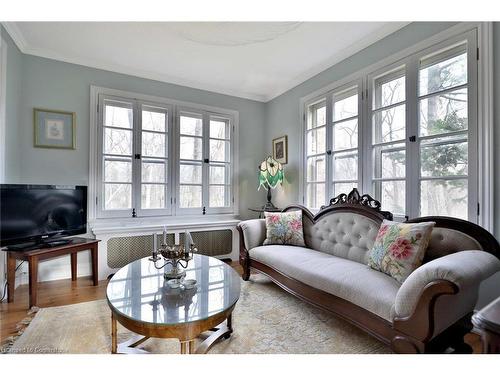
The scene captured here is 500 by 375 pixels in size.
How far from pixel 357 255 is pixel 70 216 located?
9.58ft

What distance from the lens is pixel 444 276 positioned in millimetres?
1226

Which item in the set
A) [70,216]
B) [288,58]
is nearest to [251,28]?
[288,58]

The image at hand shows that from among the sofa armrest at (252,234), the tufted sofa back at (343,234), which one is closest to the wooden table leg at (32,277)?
the sofa armrest at (252,234)

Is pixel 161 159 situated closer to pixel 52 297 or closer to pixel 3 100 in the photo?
pixel 3 100

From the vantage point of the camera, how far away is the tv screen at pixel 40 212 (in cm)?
221

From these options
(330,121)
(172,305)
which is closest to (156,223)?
(172,305)

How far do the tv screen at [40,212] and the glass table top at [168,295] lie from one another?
1.22m

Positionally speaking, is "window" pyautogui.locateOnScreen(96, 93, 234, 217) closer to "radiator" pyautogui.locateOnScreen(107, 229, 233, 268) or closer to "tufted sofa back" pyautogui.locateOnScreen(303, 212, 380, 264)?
"radiator" pyautogui.locateOnScreen(107, 229, 233, 268)

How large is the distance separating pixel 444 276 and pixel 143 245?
9.67 ft

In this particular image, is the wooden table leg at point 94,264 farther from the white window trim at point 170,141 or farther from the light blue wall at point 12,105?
the light blue wall at point 12,105

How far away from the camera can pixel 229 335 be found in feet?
5.70

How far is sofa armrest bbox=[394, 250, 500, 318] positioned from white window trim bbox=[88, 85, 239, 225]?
2.78 m

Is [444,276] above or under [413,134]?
under
